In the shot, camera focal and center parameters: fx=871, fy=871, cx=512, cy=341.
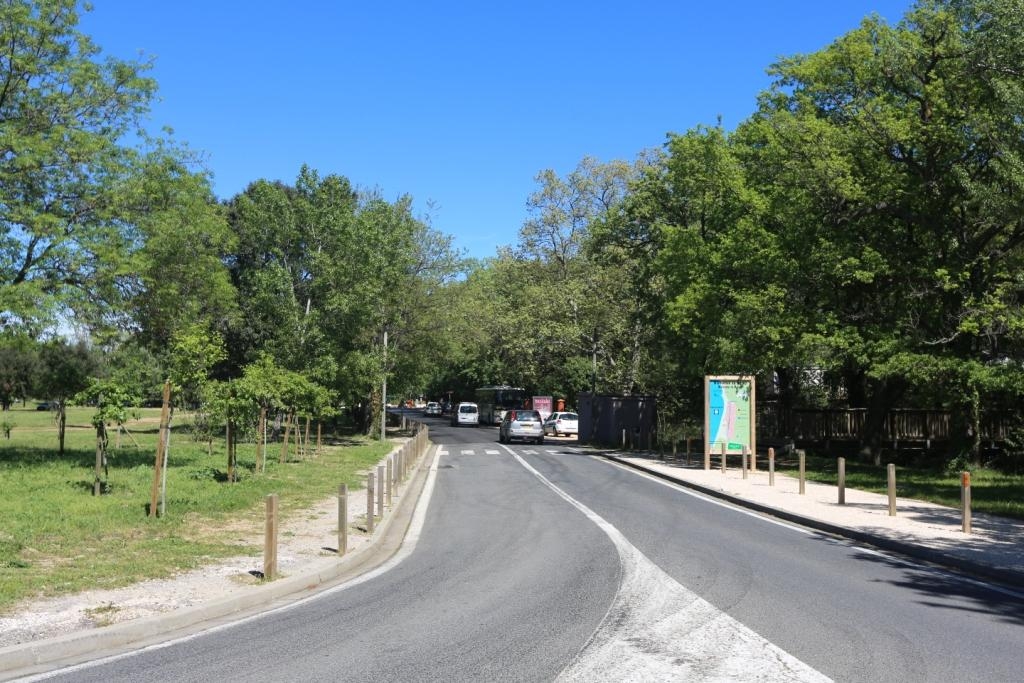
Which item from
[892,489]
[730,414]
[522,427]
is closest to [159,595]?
[892,489]

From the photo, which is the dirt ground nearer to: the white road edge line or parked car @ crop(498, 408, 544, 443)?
the white road edge line

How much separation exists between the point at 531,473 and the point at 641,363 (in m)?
27.2

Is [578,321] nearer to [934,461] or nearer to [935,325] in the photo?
[934,461]

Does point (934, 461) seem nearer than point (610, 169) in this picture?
Yes

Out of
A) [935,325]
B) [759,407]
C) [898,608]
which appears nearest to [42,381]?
[898,608]

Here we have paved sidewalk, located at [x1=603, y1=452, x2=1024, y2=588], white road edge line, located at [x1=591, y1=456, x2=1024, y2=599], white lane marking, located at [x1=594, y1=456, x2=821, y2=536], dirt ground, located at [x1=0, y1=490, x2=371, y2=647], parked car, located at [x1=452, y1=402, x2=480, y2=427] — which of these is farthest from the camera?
parked car, located at [x1=452, y1=402, x2=480, y2=427]

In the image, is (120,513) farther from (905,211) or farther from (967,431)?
(967,431)

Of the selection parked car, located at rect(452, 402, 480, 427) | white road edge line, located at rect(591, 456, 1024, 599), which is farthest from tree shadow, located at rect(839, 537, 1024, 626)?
parked car, located at rect(452, 402, 480, 427)

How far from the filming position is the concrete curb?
6266 millimetres

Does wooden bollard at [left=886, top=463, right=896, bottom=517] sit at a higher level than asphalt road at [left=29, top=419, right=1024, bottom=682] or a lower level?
higher

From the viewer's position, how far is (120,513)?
42.2ft

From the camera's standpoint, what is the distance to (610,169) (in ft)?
188

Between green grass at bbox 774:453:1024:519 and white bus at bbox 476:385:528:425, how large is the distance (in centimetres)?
4324

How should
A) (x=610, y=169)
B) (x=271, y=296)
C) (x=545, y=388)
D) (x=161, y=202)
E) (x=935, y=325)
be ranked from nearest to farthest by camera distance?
(x=161, y=202) → (x=935, y=325) → (x=271, y=296) → (x=610, y=169) → (x=545, y=388)
